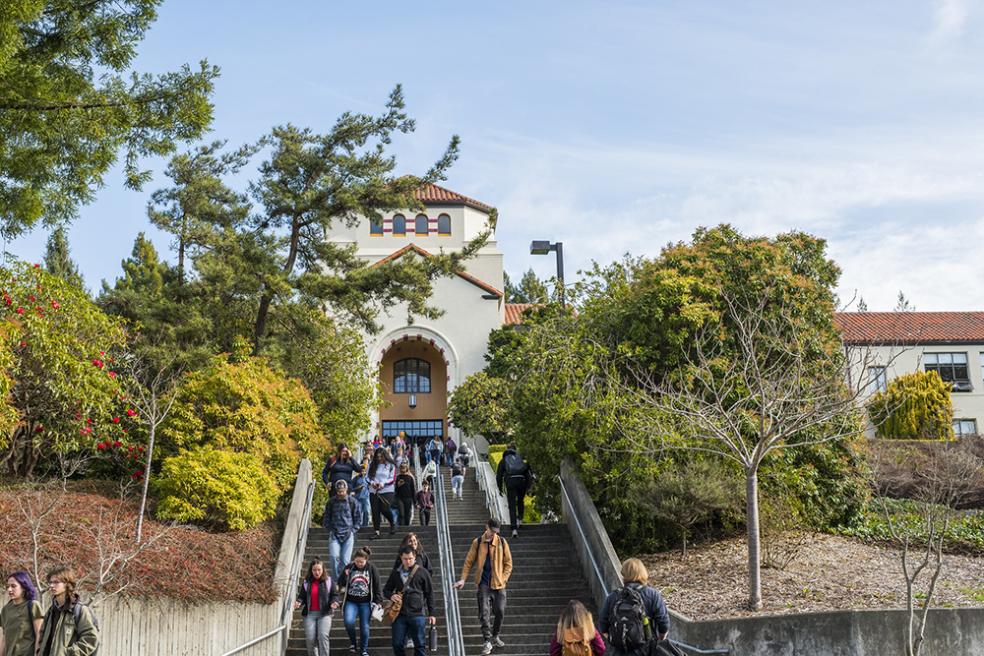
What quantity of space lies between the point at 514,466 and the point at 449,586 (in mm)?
4153

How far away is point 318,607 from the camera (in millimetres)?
12312

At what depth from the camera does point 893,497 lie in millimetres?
22250

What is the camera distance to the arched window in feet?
142

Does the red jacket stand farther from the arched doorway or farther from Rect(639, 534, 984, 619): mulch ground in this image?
the arched doorway

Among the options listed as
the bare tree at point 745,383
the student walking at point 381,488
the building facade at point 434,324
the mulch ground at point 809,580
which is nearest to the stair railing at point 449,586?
the student walking at point 381,488

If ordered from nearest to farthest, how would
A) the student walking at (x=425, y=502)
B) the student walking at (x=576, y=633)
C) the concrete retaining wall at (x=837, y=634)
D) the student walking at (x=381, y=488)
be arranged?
the student walking at (x=576, y=633)
the concrete retaining wall at (x=837, y=634)
the student walking at (x=381, y=488)
the student walking at (x=425, y=502)

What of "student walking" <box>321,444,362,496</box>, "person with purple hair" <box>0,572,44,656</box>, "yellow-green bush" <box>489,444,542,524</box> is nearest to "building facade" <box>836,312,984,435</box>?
"yellow-green bush" <box>489,444,542,524</box>

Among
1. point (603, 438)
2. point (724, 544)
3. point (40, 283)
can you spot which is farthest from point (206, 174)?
point (724, 544)

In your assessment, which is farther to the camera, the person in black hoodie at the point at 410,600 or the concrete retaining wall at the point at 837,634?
the person in black hoodie at the point at 410,600

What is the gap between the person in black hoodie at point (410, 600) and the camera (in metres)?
11.9

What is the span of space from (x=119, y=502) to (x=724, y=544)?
392 inches

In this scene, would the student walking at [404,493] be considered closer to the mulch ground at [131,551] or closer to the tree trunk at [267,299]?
the mulch ground at [131,551]

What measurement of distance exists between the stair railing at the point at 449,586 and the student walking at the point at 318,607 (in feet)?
5.18

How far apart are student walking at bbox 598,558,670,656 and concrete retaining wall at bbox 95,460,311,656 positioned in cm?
664
